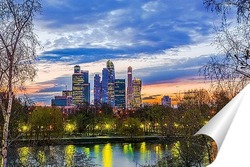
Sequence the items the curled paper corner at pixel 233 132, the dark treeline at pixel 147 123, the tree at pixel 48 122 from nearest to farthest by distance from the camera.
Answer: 1. the curled paper corner at pixel 233 132
2. the dark treeline at pixel 147 123
3. the tree at pixel 48 122

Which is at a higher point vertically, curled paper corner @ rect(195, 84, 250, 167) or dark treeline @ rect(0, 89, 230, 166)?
curled paper corner @ rect(195, 84, 250, 167)

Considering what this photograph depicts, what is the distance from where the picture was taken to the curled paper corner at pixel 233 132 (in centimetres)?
295

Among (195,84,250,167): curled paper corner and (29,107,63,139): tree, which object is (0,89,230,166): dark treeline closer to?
(29,107,63,139): tree

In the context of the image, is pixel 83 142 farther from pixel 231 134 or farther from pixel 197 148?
pixel 231 134

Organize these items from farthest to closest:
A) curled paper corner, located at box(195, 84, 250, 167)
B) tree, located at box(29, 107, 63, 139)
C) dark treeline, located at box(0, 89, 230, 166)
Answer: tree, located at box(29, 107, 63, 139)
dark treeline, located at box(0, 89, 230, 166)
curled paper corner, located at box(195, 84, 250, 167)

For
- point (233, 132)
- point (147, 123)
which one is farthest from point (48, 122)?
point (233, 132)

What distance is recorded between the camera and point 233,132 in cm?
306

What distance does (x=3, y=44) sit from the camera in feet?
29.9

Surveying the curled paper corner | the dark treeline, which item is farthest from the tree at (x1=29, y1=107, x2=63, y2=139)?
the curled paper corner

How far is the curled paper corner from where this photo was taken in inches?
116

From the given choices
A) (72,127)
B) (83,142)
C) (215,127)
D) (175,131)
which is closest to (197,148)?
(175,131)

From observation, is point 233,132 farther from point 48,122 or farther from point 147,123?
point 147,123

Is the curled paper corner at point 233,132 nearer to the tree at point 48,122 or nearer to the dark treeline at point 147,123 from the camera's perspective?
the dark treeline at point 147,123

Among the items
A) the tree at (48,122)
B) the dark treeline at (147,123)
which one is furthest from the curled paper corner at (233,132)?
the tree at (48,122)
